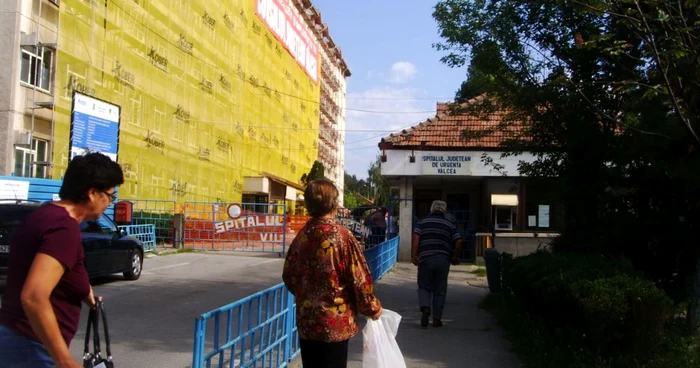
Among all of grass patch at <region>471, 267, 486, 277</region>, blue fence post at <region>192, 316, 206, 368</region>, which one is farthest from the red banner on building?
blue fence post at <region>192, 316, 206, 368</region>

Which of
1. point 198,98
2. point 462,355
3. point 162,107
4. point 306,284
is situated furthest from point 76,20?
point 306,284

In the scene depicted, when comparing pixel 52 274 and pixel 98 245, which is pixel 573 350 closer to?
pixel 52 274

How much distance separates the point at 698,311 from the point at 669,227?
1559mm

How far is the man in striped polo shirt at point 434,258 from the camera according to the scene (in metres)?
8.88

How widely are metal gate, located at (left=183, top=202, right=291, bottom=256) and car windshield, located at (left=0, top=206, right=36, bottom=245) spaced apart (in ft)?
35.6

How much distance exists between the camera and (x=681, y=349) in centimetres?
616

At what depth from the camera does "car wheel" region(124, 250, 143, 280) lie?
13.4 m

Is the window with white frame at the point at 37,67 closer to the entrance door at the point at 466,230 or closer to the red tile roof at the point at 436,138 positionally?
the red tile roof at the point at 436,138

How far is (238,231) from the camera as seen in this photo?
869 inches

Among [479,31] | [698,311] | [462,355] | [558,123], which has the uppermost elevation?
[479,31]

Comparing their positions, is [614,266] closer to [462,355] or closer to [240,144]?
[462,355]

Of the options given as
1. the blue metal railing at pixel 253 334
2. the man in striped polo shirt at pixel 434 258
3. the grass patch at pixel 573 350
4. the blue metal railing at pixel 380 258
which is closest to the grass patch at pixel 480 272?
the blue metal railing at pixel 380 258

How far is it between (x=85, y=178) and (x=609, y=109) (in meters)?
8.17

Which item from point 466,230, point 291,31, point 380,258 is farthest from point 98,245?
point 291,31
